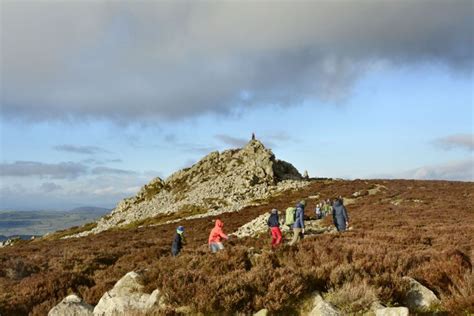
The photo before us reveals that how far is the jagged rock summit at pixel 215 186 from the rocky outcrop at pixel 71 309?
44.2 metres

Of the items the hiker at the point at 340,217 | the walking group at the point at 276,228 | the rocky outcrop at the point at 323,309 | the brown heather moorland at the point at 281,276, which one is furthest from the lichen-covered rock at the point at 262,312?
the hiker at the point at 340,217

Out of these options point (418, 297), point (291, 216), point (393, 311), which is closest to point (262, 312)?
point (393, 311)

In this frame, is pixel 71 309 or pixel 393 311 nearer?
pixel 393 311

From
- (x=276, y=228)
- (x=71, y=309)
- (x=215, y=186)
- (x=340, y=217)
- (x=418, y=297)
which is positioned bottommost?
(x=71, y=309)

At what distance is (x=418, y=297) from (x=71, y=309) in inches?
293

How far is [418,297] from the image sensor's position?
A: 855 centimetres

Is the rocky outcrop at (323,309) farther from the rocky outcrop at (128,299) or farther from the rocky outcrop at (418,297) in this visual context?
the rocky outcrop at (128,299)

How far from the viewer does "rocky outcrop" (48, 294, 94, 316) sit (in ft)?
28.8

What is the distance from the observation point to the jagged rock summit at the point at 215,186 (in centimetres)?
6369

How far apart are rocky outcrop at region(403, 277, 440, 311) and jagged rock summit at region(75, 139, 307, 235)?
4485cm

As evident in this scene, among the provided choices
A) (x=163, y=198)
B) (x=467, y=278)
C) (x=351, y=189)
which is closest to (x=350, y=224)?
(x=467, y=278)

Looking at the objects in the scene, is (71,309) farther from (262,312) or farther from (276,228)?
(276,228)

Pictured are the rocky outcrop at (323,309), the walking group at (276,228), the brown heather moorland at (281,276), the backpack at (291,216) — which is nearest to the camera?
the rocky outcrop at (323,309)

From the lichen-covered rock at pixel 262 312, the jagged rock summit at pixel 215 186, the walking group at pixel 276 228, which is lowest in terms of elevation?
the lichen-covered rock at pixel 262 312
